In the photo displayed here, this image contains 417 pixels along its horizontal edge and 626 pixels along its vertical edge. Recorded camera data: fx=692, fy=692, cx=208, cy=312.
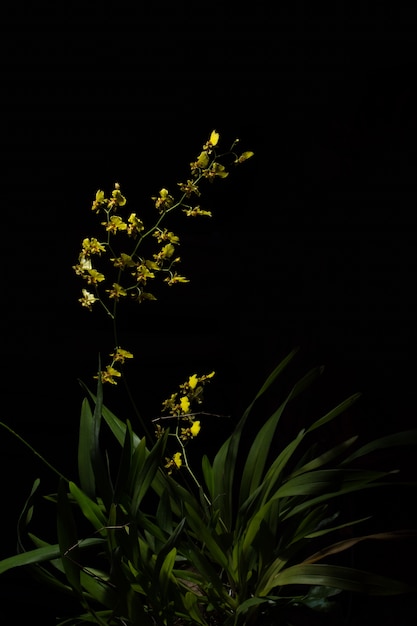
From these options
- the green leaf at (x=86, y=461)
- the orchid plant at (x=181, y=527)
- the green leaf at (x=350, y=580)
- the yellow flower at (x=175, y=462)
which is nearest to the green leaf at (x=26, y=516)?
the orchid plant at (x=181, y=527)

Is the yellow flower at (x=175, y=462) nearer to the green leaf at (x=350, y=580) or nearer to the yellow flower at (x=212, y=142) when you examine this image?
the green leaf at (x=350, y=580)

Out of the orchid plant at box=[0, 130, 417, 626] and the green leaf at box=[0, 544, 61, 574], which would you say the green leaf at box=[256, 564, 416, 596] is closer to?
the orchid plant at box=[0, 130, 417, 626]

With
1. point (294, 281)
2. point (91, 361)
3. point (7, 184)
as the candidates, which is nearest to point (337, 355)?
point (294, 281)

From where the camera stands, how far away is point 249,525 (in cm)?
128

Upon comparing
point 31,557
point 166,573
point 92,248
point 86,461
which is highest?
point 92,248

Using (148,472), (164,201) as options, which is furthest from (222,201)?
(148,472)

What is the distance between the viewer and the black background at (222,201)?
6.59ft

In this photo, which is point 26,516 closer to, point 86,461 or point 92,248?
point 86,461

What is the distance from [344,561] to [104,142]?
1441 mm

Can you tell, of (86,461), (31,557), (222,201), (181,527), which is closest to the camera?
(181,527)

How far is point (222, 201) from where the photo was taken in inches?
86.4

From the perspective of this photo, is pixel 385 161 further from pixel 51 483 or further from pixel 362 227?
pixel 51 483

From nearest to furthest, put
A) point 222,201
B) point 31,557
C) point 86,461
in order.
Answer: point 31,557 → point 86,461 → point 222,201

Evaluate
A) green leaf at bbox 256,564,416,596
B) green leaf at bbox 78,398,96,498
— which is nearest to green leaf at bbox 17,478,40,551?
green leaf at bbox 78,398,96,498
